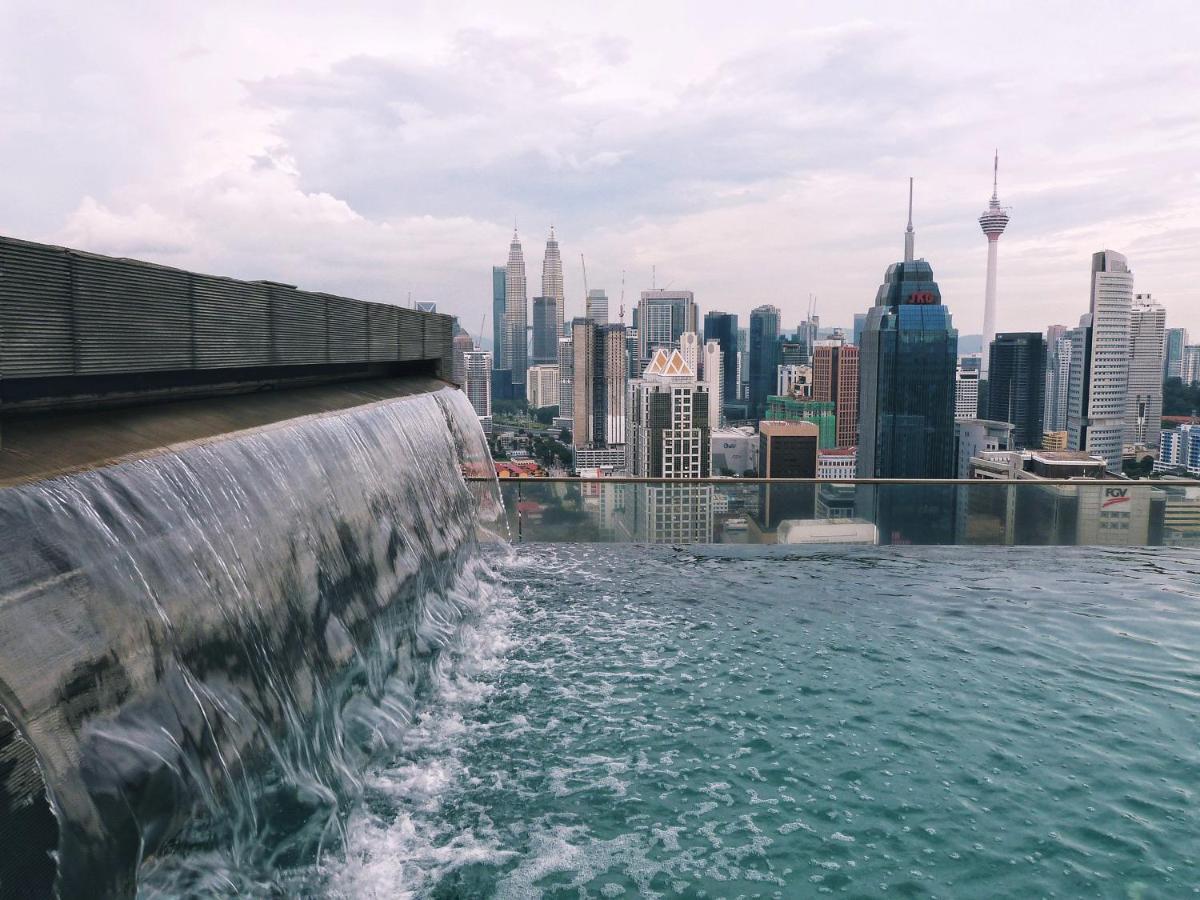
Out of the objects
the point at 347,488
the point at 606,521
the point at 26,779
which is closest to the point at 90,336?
the point at 26,779

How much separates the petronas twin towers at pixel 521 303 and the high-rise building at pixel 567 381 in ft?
89.8

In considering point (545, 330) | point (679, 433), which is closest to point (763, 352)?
point (545, 330)

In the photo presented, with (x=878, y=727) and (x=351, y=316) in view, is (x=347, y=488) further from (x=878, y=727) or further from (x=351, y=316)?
(x=878, y=727)

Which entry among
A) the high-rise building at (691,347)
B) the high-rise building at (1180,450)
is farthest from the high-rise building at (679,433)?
the high-rise building at (691,347)

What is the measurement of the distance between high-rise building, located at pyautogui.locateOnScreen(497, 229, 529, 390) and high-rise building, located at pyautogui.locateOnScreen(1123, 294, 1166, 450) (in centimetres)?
7110

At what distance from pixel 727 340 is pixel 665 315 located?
1344cm

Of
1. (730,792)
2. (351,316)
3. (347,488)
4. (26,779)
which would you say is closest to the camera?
(26,779)

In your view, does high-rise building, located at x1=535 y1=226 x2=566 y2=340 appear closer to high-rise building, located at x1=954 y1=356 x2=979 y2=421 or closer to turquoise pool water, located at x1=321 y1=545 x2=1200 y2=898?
high-rise building, located at x1=954 y1=356 x2=979 y2=421

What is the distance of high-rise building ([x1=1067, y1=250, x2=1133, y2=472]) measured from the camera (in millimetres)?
63844

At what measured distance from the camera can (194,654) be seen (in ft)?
10.4

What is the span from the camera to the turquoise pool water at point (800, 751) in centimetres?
320

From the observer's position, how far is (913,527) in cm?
898

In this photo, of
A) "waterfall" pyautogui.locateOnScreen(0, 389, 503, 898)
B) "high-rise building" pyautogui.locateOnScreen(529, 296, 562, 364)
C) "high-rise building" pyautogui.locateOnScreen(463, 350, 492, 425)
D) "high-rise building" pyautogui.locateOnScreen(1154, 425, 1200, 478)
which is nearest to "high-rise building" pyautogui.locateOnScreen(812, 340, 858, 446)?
"high-rise building" pyautogui.locateOnScreen(1154, 425, 1200, 478)

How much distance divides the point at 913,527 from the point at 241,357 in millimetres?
7130
